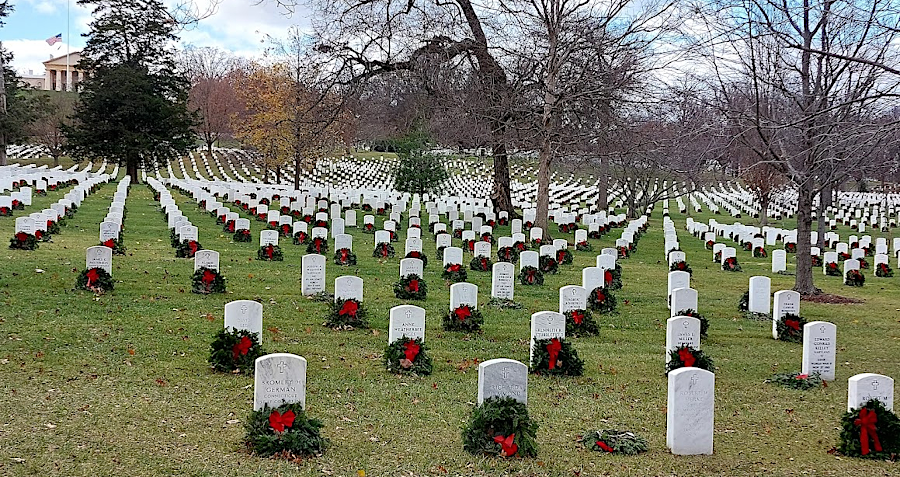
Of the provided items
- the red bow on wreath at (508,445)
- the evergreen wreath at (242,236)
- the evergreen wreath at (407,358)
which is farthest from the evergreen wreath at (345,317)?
the evergreen wreath at (242,236)

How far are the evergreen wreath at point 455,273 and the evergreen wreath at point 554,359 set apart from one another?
674 cm

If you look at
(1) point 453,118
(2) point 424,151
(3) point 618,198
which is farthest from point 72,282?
(3) point 618,198

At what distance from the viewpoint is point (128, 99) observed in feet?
139

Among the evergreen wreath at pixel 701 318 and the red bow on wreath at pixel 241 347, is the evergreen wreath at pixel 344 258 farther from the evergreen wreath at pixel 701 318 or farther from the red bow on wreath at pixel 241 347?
the red bow on wreath at pixel 241 347

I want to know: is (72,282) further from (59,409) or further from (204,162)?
(204,162)

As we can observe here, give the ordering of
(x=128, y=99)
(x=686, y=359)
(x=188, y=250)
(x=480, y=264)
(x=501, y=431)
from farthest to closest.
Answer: (x=128, y=99) < (x=480, y=264) < (x=188, y=250) < (x=686, y=359) < (x=501, y=431)

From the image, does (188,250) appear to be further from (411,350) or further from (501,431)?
(501,431)

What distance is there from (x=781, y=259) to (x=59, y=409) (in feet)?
63.8

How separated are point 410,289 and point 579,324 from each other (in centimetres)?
344

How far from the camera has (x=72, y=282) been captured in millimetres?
13711

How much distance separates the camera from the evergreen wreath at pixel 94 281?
13086 millimetres

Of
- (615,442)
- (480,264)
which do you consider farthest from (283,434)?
(480,264)

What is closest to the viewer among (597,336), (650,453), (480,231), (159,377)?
(650,453)

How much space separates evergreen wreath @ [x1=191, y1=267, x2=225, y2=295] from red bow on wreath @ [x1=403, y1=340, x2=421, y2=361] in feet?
17.3
